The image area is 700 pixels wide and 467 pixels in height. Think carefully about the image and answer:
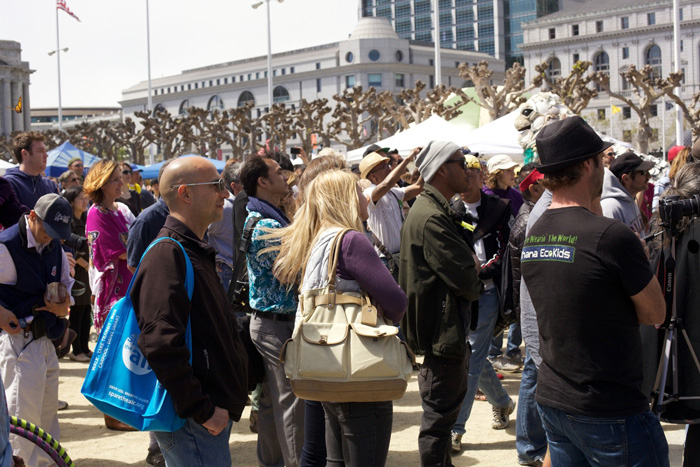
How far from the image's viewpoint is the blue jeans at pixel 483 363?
5.57 m

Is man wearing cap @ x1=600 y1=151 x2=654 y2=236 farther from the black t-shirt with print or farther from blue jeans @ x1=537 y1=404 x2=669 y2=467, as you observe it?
blue jeans @ x1=537 y1=404 x2=669 y2=467

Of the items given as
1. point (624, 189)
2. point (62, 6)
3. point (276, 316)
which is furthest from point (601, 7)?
point (276, 316)

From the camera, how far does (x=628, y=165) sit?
562cm

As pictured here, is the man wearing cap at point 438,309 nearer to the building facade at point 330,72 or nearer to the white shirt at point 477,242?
the white shirt at point 477,242

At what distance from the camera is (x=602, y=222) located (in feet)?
9.16

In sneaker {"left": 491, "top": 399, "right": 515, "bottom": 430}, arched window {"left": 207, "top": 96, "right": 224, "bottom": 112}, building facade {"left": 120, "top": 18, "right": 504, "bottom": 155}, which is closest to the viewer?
sneaker {"left": 491, "top": 399, "right": 515, "bottom": 430}

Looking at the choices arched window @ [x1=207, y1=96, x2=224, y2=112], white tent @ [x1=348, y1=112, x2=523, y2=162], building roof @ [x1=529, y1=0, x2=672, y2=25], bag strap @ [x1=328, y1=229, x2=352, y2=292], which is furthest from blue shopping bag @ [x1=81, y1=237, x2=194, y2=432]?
arched window @ [x1=207, y1=96, x2=224, y2=112]

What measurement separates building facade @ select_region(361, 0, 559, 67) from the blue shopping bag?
421 ft

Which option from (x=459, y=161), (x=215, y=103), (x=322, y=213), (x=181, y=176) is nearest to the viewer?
(x=181, y=176)

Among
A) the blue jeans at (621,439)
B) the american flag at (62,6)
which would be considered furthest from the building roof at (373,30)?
the blue jeans at (621,439)

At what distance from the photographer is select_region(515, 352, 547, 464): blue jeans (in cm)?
508

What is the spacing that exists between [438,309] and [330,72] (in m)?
107

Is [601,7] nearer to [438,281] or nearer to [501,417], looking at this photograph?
[501,417]

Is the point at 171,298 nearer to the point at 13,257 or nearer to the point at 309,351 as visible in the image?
the point at 309,351
